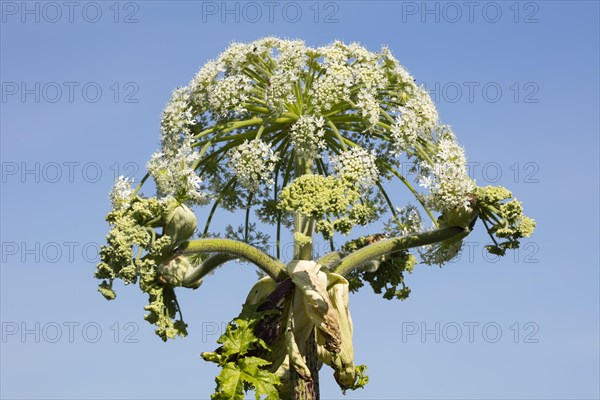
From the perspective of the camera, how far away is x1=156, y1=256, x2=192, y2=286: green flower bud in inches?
588

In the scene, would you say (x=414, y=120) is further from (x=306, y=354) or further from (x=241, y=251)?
(x=306, y=354)

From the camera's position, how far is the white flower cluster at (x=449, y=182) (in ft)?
49.9

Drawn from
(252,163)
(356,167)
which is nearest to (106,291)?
(252,163)

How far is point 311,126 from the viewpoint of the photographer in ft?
49.6

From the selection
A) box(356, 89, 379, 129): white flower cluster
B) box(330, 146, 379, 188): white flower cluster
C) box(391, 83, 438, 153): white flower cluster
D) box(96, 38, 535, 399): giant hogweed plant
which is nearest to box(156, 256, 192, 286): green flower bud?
box(96, 38, 535, 399): giant hogweed plant

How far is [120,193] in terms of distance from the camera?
1498 cm

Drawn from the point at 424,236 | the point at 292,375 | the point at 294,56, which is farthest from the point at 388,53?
the point at 292,375

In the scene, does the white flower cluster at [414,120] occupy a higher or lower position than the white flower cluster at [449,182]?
higher

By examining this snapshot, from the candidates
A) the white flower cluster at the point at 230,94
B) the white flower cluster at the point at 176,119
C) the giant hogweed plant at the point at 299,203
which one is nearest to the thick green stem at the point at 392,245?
the giant hogweed plant at the point at 299,203

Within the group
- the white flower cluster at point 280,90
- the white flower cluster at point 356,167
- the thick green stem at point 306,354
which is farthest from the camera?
the white flower cluster at point 280,90

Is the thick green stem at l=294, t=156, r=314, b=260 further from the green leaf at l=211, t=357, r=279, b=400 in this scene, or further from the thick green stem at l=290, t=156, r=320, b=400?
the green leaf at l=211, t=357, r=279, b=400

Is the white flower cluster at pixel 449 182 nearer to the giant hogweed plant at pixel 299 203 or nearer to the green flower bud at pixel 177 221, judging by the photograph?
the giant hogweed plant at pixel 299 203

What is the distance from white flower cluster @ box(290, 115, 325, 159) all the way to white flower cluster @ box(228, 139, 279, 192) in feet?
1.53

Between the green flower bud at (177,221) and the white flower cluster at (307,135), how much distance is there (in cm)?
181
